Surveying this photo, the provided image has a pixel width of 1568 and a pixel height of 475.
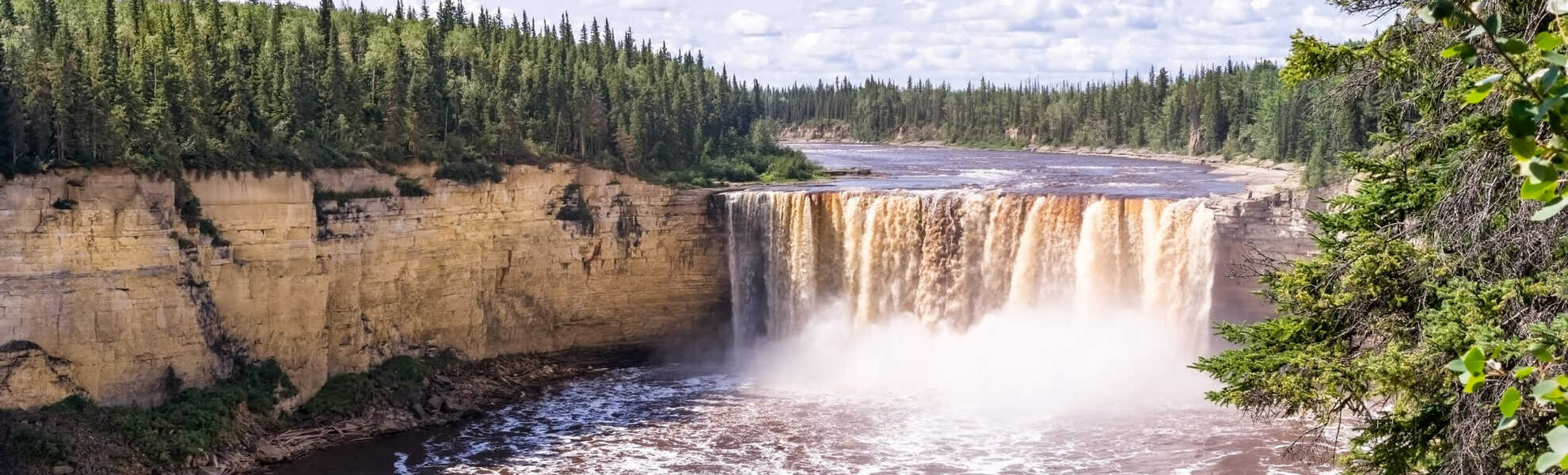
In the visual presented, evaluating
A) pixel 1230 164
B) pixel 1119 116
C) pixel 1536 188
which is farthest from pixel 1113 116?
pixel 1536 188

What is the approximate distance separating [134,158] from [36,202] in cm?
241

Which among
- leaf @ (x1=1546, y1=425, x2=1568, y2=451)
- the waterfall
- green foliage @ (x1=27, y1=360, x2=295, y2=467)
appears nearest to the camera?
leaf @ (x1=1546, y1=425, x2=1568, y2=451)

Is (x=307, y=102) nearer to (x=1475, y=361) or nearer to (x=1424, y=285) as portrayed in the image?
(x=1424, y=285)

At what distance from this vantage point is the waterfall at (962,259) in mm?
39594

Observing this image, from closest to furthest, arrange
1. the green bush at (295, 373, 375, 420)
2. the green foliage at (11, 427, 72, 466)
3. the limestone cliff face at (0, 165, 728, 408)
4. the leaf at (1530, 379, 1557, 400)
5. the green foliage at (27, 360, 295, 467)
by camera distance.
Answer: the leaf at (1530, 379, 1557, 400) < the green foliage at (11, 427, 72, 466) < the limestone cliff face at (0, 165, 728, 408) < the green foliage at (27, 360, 295, 467) < the green bush at (295, 373, 375, 420)

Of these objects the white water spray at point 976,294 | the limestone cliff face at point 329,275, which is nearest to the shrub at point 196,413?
the limestone cliff face at point 329,275

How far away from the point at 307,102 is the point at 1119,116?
7691 centimetres

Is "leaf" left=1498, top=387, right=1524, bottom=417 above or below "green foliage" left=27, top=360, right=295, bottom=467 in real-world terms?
above

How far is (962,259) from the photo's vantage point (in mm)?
42406

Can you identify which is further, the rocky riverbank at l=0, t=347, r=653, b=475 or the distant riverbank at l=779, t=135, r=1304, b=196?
the distant riverbank at l=779, t=135, r=1304, b=196

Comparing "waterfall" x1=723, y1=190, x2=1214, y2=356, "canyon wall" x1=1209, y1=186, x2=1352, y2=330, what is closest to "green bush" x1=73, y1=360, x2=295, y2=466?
"waterfall" x1=723, y1=190, x2=1214, y2=356

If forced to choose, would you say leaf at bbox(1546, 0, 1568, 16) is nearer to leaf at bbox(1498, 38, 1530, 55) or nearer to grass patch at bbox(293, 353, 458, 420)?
leaf at bbox(1498, 38, 1530, 55)

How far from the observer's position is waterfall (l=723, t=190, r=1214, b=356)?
39594 millimetres

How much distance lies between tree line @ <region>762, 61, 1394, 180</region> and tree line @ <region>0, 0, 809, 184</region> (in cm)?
2246
